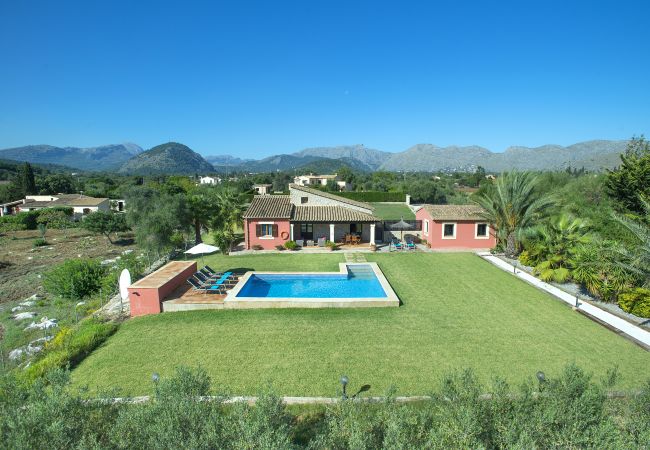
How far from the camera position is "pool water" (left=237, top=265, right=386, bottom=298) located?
1661 cm

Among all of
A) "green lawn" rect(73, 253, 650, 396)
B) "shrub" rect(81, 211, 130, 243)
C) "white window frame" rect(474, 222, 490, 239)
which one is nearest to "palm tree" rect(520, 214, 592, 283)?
"green lawn" rect(73, 253, 650, 396)

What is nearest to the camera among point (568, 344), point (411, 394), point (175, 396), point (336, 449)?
point (336, 449)

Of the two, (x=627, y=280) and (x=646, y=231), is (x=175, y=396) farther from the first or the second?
(x=627, y=280)

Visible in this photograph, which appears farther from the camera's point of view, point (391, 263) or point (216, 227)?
point (216, 227)

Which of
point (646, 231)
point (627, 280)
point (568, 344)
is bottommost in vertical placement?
point (568, 344)

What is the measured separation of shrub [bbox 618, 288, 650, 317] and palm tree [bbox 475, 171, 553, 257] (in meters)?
8.40

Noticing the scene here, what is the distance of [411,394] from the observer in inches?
336

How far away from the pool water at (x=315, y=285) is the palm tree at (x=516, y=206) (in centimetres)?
1025

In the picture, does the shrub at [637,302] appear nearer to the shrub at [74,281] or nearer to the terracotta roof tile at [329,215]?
the terracotta roof tile at [329,215]

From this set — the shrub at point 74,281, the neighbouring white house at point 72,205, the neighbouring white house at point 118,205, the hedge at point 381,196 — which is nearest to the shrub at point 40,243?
the neighbouring white house at point 72,205

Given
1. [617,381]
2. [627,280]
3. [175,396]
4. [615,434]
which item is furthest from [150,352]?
[627,280]

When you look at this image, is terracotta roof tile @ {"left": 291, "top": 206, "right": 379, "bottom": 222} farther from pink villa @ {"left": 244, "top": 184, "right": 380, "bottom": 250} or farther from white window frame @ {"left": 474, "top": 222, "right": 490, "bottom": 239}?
white window frame @ {"left": 474, "top": 222, "right": 490, "bottom": 239}

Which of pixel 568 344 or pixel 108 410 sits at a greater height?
pixel 108 410

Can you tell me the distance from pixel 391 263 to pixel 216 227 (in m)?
13.2
